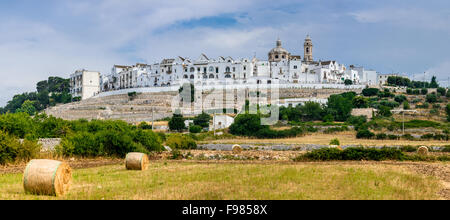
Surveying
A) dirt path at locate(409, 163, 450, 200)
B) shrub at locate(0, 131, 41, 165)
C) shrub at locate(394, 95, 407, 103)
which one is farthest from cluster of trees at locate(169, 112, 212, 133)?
shrub at locate(394, 95, 407, 103)

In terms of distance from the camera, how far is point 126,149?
83.6 feet

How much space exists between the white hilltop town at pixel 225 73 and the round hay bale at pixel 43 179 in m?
83.7

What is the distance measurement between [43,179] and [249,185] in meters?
6.04

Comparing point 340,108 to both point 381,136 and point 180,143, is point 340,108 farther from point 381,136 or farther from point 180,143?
point 180,143

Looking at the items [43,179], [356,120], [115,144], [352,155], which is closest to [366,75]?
[356,120]

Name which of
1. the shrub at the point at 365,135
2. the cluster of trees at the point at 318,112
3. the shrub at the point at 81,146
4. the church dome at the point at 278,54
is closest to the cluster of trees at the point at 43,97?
the church dome at the point at 278,54

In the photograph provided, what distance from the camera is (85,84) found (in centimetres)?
11481

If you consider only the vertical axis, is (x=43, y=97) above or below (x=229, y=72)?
below

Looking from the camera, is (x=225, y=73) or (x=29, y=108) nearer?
(x=225, y=73)

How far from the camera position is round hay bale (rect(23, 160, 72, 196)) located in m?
11.3

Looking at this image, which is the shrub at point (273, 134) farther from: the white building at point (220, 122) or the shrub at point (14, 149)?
the shrub at point (14, 149)

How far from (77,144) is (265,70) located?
78.9 metres
